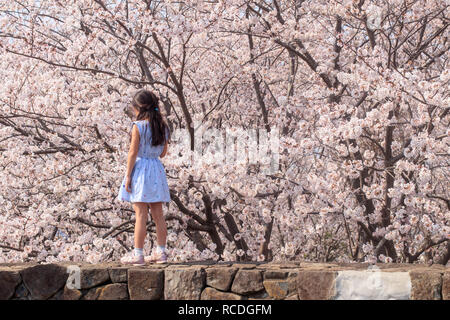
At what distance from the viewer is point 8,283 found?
4.70 meters

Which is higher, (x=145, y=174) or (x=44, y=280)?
(x=145, y=174)

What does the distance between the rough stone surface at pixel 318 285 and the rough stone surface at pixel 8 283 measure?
2.19m

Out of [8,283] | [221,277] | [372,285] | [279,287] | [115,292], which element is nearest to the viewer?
[372,285]

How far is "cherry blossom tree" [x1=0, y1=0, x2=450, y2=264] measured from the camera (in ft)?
20.1

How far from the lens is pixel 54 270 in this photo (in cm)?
468

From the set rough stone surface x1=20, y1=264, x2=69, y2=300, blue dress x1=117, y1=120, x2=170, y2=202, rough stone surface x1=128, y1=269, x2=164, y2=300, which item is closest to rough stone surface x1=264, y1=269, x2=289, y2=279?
rough stone surface x1=128, y1=269, x2=164, y2=300

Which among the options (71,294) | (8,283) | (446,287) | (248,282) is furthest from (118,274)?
(446,287)

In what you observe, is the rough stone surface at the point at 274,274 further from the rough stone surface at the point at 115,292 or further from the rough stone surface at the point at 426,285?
the rough stone surface at the point at 115,292

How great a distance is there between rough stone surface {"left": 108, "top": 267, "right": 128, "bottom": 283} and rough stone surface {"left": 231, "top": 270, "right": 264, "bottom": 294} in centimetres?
82

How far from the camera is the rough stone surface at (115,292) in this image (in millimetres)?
4562

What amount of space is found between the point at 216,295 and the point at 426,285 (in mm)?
1445

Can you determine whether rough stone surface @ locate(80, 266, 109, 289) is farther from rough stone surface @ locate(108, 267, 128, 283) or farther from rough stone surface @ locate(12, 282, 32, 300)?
rough stone surface @ locate(12, 282, 32, 300)

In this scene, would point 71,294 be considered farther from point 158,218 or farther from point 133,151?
point 133,151

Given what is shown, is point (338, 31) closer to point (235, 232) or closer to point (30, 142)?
point (235, 232)
